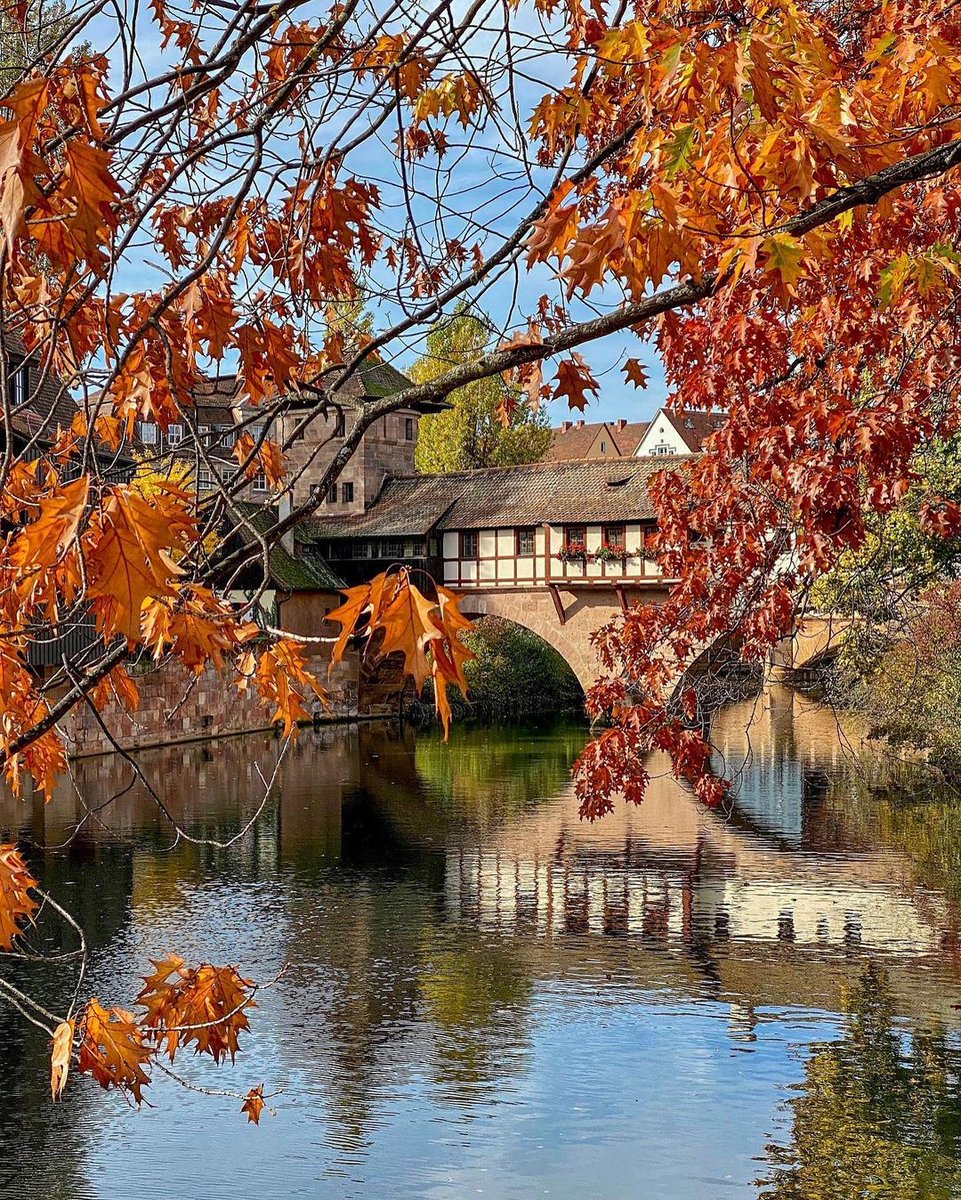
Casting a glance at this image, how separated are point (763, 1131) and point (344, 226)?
662 centimetres

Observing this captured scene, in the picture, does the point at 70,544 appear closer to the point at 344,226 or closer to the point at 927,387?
the point at 344,226

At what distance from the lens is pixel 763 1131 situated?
8320mm

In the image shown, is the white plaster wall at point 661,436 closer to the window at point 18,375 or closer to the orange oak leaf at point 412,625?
the window at point 18,375

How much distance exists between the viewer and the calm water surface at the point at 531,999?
26.1 feet

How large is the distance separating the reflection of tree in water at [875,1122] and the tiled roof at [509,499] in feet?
63.5

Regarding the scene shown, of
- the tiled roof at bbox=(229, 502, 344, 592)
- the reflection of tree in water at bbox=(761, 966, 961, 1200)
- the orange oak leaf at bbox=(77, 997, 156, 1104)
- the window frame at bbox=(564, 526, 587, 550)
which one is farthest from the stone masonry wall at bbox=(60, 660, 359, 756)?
the orange oak leaf at bbox=(77, 997, 156, 1104)

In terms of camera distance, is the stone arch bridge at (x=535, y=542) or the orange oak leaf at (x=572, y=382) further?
the stone arch bridge at (x=535, y=542)

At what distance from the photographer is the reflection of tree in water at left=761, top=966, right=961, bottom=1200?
757 centimetres

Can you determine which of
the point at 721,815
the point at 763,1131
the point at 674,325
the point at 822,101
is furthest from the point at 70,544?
the point at 721,815

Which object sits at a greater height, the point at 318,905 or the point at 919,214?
the point at 919,214

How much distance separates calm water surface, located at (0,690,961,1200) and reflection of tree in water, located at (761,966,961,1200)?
0.02 meters

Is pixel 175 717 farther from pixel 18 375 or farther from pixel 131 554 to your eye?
pixel 131 554

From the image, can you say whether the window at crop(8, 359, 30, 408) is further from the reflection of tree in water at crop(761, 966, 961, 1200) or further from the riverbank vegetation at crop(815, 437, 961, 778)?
the reflection of tree in water at crop(761, 966, 961, 1200)

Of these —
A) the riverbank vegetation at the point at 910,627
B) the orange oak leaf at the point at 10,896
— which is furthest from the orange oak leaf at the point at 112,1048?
the riverbank vegetation at the point at 910,627
